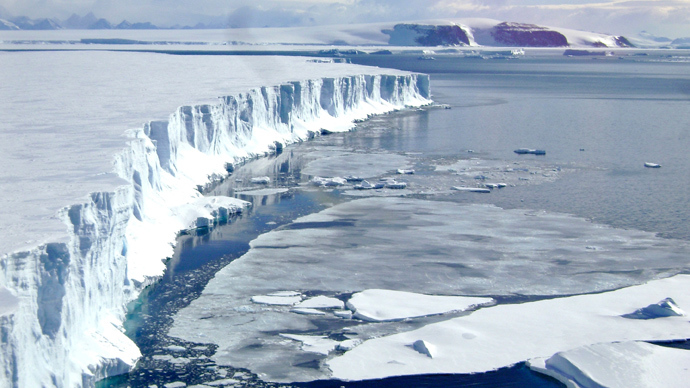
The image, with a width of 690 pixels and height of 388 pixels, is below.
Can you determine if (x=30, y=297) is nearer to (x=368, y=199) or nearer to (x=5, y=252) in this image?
(x=5, y=252)

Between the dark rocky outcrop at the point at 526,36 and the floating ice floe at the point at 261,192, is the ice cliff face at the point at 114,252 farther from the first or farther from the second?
the dark rocky outcrop at the point at 526,36

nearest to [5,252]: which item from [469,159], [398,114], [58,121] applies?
[58,121]

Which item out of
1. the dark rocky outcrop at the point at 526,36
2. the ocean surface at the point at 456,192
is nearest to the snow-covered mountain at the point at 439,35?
the dark rocky outcrop at the point at 526,36

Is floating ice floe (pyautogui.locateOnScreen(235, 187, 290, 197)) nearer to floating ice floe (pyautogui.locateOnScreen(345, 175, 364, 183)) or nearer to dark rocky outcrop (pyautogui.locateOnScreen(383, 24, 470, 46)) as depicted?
floating ice floe (pyautogui.locateOnScreen(345, 175, 364, 183))

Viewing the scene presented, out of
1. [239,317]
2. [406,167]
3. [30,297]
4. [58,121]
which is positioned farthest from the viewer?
[406,167]

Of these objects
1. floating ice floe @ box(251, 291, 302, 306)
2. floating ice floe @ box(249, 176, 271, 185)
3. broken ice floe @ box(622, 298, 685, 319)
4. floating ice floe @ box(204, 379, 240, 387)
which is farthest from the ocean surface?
broken ice floe @ box(622, 298, 685, 319)

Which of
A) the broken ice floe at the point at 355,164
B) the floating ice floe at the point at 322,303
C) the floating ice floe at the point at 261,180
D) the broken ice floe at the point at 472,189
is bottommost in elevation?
the floating ice floe at the point at 322,303
